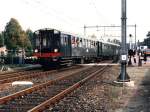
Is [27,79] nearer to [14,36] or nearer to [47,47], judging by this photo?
[47,47]

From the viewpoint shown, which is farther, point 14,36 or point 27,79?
point 14,36

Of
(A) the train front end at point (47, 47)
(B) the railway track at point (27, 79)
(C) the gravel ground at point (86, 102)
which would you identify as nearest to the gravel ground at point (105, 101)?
(C) the gravel ground at point (86, 102)

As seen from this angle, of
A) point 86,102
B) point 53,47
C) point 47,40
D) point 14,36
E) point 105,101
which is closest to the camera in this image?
point 86,102

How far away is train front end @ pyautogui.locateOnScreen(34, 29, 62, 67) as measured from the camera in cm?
3344

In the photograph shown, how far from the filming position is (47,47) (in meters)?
33.9

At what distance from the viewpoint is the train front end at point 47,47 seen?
33438 millimetres

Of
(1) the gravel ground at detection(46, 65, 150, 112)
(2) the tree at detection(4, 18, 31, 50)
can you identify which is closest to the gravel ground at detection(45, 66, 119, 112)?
(1) the gravel ground at detection(46, 65, 150, 112)

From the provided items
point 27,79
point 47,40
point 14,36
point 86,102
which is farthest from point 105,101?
point 14,36

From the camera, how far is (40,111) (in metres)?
11.1

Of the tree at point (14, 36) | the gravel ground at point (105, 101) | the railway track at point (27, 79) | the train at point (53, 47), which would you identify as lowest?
the gravel ground at point (105, 101)

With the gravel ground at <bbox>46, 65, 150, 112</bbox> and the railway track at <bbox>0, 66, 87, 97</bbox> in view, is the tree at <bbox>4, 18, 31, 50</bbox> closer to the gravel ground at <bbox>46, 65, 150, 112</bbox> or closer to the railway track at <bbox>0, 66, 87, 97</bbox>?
the railway track at <bbox>0, 66, 87, 97</bbox>

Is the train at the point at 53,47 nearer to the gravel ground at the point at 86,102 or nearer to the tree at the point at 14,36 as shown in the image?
the gravel ground at the point at 86,102

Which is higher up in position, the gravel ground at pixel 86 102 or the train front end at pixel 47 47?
the train front end at pixel 47 47

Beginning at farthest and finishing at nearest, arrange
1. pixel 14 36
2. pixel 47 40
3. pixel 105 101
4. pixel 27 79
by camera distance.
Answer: pixel 14 36, pixel 47 40, pixel 27 79, pixel 105 101
